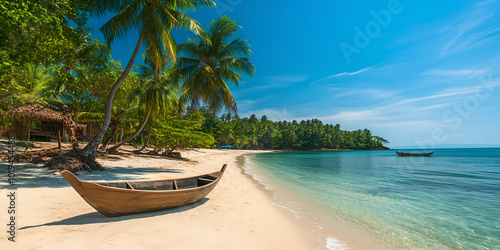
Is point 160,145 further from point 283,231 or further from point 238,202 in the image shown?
point 283,231

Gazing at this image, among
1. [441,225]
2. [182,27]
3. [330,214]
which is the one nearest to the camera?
[441,225]

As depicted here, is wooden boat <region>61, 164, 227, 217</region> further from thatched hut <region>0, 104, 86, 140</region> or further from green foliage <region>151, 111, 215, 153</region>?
green foliage <region>151, 111, 215, 153</region>

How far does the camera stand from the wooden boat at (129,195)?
3.57 meters

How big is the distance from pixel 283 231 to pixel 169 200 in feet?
8.09

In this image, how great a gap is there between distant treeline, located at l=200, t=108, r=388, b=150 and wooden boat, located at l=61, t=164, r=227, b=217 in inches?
2143

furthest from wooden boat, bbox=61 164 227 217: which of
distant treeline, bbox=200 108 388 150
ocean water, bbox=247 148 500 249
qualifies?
distant treeline, bbox=200 108 388 150

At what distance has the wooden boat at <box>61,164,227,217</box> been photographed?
3573mm

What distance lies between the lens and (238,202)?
621cm

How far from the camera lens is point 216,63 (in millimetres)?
15305

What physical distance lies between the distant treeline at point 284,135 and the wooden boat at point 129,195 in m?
54.4

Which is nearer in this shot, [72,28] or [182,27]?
[72,28]

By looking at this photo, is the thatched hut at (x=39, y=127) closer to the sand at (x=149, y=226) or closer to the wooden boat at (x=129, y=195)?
the sand at (x=149, y=226)

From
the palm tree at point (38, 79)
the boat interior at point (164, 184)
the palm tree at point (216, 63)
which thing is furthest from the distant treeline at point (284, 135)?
the boat interior at point (164, 184)

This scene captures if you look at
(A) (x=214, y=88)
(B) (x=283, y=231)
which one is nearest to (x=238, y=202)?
(B) (x=283, y=231)
